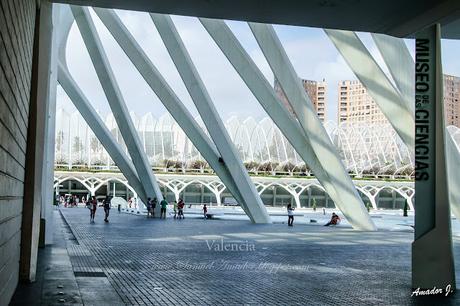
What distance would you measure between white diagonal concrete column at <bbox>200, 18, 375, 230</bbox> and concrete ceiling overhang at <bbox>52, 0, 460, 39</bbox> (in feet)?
30.6

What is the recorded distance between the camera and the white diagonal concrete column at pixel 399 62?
13.8 metres

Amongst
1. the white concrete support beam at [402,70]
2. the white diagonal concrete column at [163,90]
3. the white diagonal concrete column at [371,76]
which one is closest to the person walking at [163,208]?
the white diagonal concrete column at [163,90]

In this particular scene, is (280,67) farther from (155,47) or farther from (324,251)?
(155,47)

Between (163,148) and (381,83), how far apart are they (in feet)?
199

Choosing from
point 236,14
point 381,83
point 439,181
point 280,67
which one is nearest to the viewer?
point 439,181

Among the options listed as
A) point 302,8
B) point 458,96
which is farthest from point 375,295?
point 458,96

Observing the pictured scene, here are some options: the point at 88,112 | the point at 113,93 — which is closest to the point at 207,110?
the point at 113,93

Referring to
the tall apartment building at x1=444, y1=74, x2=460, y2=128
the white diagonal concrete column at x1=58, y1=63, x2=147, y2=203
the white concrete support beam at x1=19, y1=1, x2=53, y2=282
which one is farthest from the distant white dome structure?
the white concrete support beam at x1=19, y1=1, x2=53, y2=282

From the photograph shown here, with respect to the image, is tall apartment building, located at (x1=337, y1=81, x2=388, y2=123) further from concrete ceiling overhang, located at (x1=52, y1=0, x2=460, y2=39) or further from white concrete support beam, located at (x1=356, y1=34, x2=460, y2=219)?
concrete ceiling overhang, located at (x1=52, y1=0, x2=460, y2=39)

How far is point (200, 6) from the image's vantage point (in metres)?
8.52

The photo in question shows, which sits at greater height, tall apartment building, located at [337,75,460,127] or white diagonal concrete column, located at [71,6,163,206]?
tall apartment building, located at [337,75,460,127]

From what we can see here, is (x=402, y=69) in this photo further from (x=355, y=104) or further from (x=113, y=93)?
(x=355, y=104)

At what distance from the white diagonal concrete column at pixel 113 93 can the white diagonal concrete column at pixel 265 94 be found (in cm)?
497

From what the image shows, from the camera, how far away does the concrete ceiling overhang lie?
805 cm
